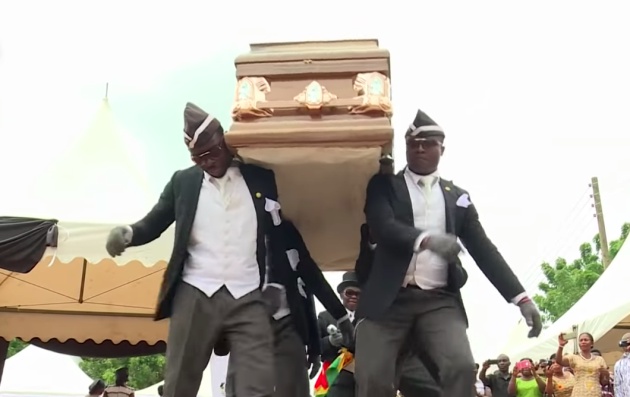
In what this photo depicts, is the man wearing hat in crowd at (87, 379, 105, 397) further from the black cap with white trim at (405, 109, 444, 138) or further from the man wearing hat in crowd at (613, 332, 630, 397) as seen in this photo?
the black cap with white trim at (405, 109, 444, 138)

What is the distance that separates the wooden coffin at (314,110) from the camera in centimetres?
303

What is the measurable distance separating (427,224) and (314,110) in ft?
2.48

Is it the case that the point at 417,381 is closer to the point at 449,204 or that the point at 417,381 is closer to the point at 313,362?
the point at 313,362

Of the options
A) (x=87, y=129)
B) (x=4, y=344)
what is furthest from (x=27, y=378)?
(x=87, y=129)

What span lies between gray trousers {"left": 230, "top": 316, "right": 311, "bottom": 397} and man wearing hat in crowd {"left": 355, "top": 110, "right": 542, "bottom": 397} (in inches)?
11.9

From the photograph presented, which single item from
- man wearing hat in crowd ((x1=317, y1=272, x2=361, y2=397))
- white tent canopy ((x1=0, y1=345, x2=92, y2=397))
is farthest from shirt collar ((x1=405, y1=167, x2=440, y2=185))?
white tent canopy ((x1=0, y1=345, x2=92, y2=397))

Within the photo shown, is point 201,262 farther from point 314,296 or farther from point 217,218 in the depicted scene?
point 314,296

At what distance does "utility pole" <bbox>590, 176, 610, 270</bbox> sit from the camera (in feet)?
58.7

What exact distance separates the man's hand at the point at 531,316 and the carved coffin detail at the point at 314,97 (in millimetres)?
1260

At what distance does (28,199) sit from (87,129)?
1821 millimetres

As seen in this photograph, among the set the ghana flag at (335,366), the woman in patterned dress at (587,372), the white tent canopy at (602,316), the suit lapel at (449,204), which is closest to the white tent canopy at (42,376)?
the white tent canopy at (602,316)

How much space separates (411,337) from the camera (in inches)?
131

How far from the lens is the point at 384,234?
3.17 metres

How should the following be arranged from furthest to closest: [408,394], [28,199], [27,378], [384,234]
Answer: [27,378] → [28,199] → [408,394] → [384,234]
